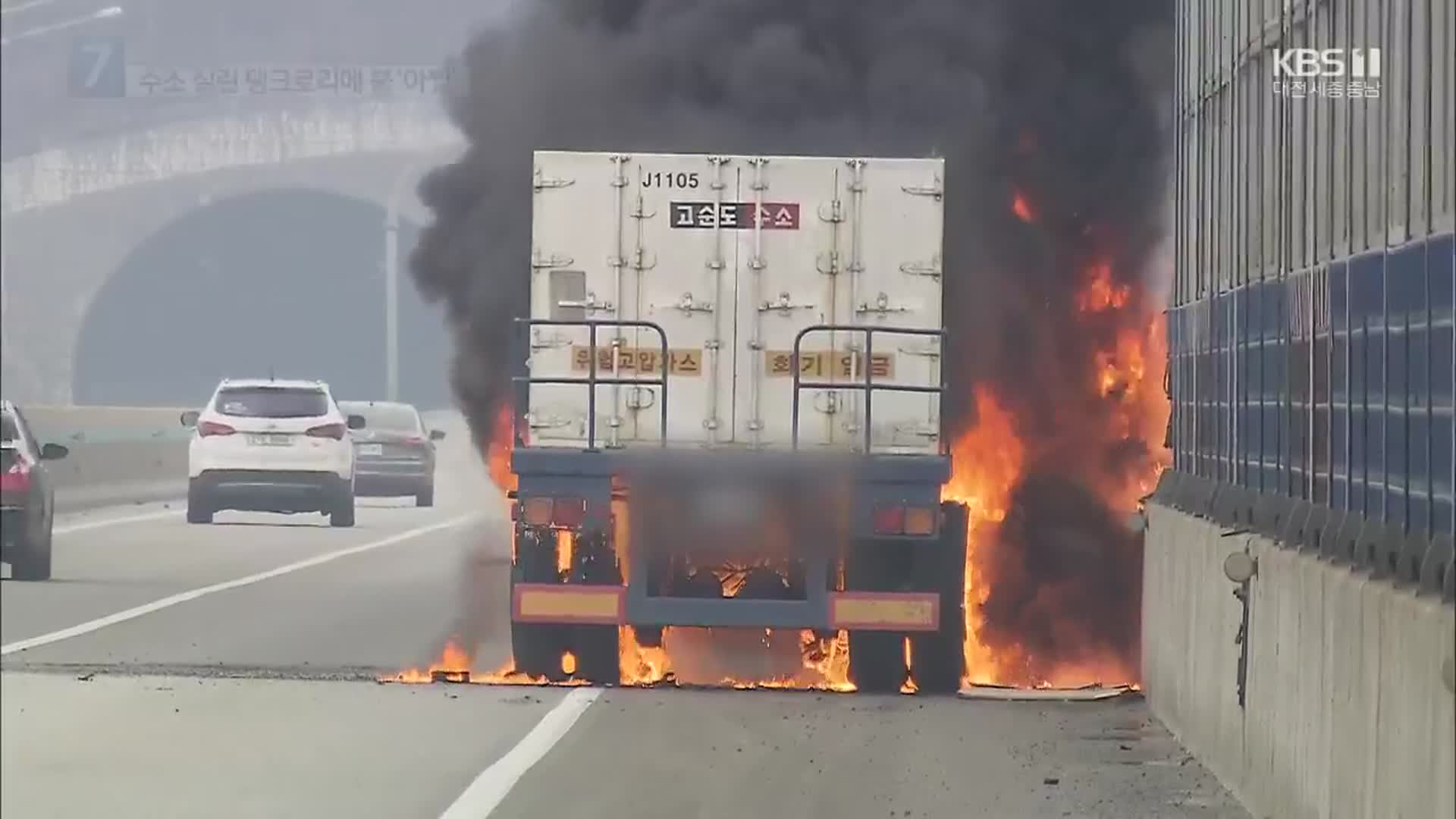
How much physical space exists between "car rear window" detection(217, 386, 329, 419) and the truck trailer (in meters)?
4.97

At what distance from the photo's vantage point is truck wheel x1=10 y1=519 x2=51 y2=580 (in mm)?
21062

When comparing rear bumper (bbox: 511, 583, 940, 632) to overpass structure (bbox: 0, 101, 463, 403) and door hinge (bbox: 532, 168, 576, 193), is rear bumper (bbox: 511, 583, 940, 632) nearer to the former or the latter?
door hinge (bbox: 532, 168, 576, 193)

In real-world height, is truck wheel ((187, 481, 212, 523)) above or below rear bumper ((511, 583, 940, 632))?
above

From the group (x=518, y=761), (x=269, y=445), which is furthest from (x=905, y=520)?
(x=269, y=445)

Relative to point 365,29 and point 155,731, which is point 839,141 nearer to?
point 365,29

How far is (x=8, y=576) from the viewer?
2103 cm

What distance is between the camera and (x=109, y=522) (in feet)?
96.3

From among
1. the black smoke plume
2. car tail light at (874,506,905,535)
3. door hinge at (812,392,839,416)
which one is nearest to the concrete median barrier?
the black smoke plume

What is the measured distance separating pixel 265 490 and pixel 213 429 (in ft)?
2.02

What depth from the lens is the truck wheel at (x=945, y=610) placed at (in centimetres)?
1456

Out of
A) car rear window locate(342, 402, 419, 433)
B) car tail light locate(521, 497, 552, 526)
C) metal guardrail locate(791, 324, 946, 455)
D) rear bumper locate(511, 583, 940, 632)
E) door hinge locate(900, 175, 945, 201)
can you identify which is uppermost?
door hinge locate(900, 175, 945, 201)

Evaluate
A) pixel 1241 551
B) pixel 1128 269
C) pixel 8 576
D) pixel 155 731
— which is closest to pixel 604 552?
pixel 155 731

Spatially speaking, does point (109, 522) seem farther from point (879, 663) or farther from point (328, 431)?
point (879, 663)

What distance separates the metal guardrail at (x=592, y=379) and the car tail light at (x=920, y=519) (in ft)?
4.86
